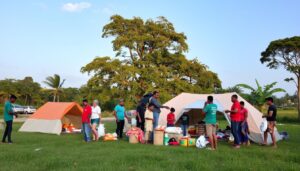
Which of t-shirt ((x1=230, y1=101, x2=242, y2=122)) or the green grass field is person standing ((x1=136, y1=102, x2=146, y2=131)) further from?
the green grass field

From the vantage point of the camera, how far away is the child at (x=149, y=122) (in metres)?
11.7

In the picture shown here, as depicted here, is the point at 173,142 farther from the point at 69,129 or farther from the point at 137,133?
the point at 69,129

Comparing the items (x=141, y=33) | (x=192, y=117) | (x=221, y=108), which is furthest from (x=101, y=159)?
(x=141, y=33)

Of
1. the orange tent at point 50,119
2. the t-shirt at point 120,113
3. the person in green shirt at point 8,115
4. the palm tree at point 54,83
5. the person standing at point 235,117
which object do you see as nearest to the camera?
the person standing at point 235,117

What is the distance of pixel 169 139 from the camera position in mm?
11406

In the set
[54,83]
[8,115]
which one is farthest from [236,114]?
[54,83]

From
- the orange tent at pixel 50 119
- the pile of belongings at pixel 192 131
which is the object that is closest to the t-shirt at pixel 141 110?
the pile of belongings at pixel 192 131

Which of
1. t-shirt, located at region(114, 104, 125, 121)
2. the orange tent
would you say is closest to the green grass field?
t-shirt, located at region(114, 104, 125, 121)

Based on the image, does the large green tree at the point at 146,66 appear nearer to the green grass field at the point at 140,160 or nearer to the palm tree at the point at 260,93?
the palm tree at the point at 260,93

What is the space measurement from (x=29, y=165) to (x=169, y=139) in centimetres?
515

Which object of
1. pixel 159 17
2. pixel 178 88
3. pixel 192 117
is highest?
pixel 159 17

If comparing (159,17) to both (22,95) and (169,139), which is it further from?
(22,95)

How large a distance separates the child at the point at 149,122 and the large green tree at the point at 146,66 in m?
18.8

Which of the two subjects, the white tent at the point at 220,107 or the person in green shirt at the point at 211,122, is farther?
the white tent at the point at 220,107
